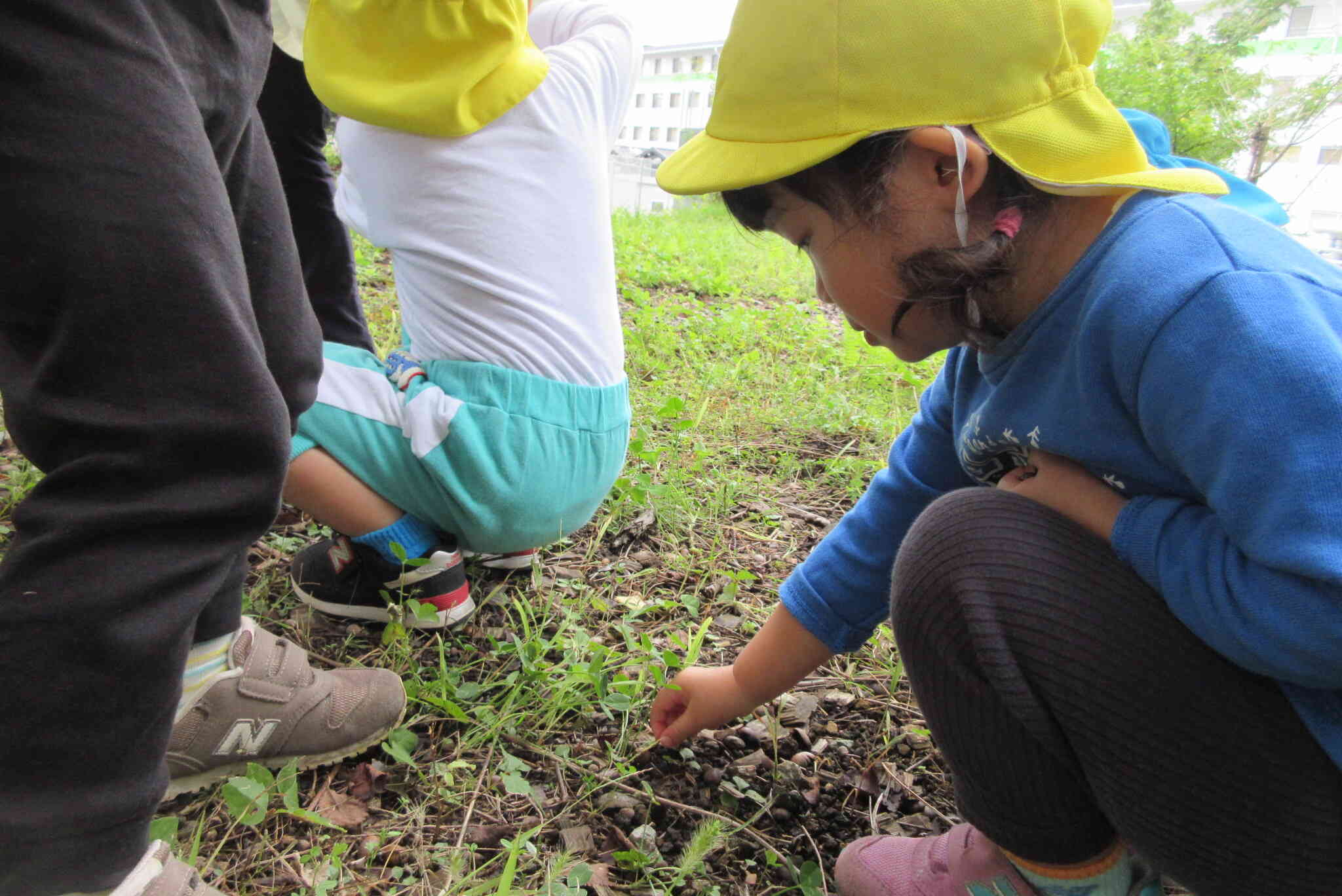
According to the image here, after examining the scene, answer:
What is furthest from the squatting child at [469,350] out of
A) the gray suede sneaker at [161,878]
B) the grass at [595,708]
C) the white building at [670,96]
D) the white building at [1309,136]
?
the white building at [670,96]

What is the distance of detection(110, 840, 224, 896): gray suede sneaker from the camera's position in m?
0.89

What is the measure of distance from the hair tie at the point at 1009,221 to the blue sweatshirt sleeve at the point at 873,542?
Result: 0.32m

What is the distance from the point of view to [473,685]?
144cm

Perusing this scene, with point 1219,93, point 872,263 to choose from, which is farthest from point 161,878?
point 1219,93

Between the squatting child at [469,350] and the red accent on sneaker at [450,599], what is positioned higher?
the squatting child at [469,350]

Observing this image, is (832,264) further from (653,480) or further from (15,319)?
(653,480)

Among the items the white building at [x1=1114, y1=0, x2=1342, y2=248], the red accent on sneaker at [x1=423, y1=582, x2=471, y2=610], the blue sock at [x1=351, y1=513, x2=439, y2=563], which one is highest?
the blue sock at [x1=351, y1=513, x2=439, y2=563]

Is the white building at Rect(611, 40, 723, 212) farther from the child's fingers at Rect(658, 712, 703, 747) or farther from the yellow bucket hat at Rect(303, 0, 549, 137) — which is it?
the child's fingers at Rect(658, 712, 703, 747)

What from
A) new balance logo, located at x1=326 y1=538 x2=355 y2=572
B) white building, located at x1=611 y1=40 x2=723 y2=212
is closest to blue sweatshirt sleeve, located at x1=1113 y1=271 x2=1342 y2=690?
new balance logo, located at x1=326 y1=538 x2=355 y2=572

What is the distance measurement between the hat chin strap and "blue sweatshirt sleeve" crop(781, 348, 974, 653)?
1.06 ft

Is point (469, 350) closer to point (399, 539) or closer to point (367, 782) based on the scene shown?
point (399, 539)

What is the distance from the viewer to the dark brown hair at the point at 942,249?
3.23 feet

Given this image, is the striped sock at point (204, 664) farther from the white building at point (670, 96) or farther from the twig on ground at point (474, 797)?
the white building at point (670, 96)

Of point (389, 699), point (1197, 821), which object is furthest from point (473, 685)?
point (1197, 821)
